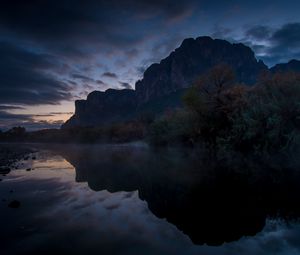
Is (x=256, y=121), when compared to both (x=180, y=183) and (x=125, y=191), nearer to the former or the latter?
(x=180, y=183)

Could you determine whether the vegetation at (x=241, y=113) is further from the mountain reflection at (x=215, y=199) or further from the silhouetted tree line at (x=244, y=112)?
the mountain reflection at (x=215, y=199)

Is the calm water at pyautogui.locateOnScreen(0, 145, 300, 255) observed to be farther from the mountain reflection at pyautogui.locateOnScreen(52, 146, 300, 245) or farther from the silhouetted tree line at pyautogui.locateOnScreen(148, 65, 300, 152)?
the silhouetted tree line at pyautogui.locateOnScreen(148, 65, 300, 152)

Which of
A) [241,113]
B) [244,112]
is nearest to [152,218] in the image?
[241,113]

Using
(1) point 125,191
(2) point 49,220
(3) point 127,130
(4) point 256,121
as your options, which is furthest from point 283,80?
(3) point 127,130

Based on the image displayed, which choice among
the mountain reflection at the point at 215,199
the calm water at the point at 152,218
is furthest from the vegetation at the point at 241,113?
the calm water at the point at 152,218

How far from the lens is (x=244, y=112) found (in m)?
34.3

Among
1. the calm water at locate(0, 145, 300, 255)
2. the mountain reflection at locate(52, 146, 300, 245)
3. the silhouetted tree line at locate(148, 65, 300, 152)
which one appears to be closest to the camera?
the calm water at locate(0, 145, 300, 255)

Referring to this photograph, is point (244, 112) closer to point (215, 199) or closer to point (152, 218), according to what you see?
point (215, 199)

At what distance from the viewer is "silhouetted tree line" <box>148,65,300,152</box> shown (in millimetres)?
27781

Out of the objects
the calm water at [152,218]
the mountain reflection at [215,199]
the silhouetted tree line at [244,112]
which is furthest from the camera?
the silhouetted tree line at [244,112]

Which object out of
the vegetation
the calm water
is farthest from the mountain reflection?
the vegetation

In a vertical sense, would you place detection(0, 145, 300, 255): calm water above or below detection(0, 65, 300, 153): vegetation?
below

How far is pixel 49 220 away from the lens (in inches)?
387

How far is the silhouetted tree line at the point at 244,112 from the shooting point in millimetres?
27781
